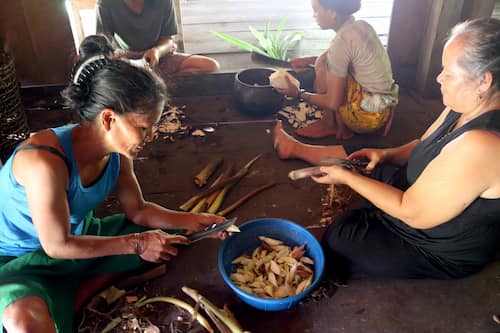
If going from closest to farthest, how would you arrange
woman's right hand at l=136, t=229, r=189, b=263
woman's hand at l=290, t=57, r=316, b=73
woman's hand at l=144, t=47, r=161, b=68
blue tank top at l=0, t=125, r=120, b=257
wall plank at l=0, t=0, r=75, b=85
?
blue tank top at l=0, t=125, r=120, b=257, woman's right hand at l=136, t=229, r=189, b=263, woman's hand at l=144, t=47, r=161, b=68, wall plank at l=0, t=0, r=75, b=85, woman's hand at l=290, t=57, r=316, b=73

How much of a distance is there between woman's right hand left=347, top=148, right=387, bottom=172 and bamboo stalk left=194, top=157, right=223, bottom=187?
2.80 ft

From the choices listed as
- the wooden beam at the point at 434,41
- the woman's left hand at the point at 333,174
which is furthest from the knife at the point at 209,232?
the wooden beam at the point at 434,41

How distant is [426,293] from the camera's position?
194 cm

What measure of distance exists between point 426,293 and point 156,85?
1445mm

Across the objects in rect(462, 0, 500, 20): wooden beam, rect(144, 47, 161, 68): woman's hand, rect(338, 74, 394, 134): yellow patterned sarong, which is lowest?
rect(338, 74, 394, 134): yellow patterned sarong

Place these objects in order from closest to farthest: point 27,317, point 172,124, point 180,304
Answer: point 27,317, point 180,304, point 172,124

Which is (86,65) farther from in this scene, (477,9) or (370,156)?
(477,9)

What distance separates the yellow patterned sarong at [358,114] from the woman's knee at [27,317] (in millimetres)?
2173

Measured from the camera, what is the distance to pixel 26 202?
1.56m

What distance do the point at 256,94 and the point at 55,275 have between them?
6.41ft

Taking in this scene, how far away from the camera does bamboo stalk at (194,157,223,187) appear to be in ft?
8.59

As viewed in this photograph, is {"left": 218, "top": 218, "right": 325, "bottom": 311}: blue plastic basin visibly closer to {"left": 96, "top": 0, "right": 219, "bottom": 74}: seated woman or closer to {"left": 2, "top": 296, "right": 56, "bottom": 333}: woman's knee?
{"left": 2, "top": 296, "right": 56, "bottom": 333}: woman's knee

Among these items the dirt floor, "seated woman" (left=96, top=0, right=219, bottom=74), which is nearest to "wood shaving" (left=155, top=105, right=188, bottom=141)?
the dirt floor

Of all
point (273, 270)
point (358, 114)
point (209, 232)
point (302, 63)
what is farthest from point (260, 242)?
point (302, 63)
